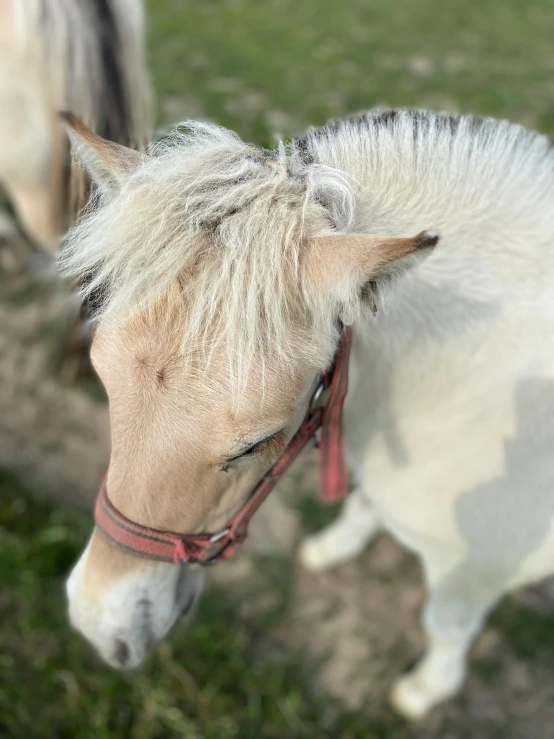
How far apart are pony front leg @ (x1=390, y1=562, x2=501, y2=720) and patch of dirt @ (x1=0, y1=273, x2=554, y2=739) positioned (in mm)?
112

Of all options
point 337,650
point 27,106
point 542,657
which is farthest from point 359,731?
point 27,106

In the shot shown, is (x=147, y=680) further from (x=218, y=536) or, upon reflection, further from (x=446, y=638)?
(x=218, y=536)

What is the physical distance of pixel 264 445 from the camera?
4.22 feet

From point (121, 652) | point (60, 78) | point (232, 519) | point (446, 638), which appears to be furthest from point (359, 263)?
point (60, 78)

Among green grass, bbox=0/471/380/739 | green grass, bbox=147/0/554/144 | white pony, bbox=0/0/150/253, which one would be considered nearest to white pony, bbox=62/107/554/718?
green grass, bbox=0/471/380/739

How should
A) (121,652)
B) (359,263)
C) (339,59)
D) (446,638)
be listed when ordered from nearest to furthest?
(359,263) < (121,652) < (446,638) < (339,59)

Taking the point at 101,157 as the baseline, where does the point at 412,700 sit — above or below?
below

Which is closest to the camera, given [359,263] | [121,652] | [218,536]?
[359,263]

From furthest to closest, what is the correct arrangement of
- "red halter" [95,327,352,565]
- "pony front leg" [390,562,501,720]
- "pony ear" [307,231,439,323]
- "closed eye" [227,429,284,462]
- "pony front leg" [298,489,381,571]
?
"pony front leg" [298,489,381,571]
"pony front leg" [390,562,501,720]
"red halter" [95,327,352,565]
"closed eye" [227,429,284,462]
"pony ear" [307,231,439,323]

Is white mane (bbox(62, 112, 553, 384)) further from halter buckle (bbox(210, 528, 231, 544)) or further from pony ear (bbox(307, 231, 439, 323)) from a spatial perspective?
halter buckle (bbox(210, 528, 231, 544))

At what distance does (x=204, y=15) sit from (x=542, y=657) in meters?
8.37

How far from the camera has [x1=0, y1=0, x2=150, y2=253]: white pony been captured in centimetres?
275

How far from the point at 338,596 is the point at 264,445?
2.32m

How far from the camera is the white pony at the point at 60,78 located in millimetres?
2748
